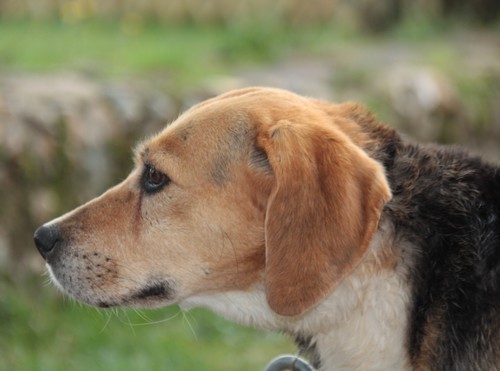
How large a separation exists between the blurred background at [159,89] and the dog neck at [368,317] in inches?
29.8

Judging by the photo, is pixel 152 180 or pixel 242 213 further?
pixel 152 180

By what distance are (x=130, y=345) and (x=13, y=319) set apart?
2.41 feet

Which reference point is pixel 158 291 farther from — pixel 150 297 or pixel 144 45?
pixel 144 45

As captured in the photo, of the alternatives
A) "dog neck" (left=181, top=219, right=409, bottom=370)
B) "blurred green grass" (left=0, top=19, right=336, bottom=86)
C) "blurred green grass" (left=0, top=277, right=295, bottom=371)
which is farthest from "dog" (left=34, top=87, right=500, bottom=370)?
"blurred green grass" (left=0, top=19, right=336, bottom=86)

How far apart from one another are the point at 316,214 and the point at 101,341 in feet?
9.79

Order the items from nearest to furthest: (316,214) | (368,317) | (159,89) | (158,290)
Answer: (316,214) < (368,317) < (158,290) < (159,89)

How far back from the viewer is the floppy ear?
3.26 metres

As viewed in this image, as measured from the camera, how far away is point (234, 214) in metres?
3.55

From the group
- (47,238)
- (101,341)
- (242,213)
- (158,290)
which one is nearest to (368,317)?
(242,213)

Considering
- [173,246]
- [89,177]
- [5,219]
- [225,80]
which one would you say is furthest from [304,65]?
[173,246]

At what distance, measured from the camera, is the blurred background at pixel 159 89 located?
5949mm

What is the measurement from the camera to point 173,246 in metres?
3.64

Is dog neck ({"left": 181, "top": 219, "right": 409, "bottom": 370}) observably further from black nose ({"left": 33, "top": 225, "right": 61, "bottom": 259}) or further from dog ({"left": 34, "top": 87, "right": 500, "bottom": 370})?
black nose ({"left": 33, "top": 225, "right": 61, "bottom": 259})

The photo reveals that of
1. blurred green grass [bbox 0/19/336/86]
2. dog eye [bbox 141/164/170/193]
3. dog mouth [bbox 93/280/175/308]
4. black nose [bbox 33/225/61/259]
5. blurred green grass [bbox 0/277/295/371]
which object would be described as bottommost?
blurred green grass [bbox 0/277/295/371]
